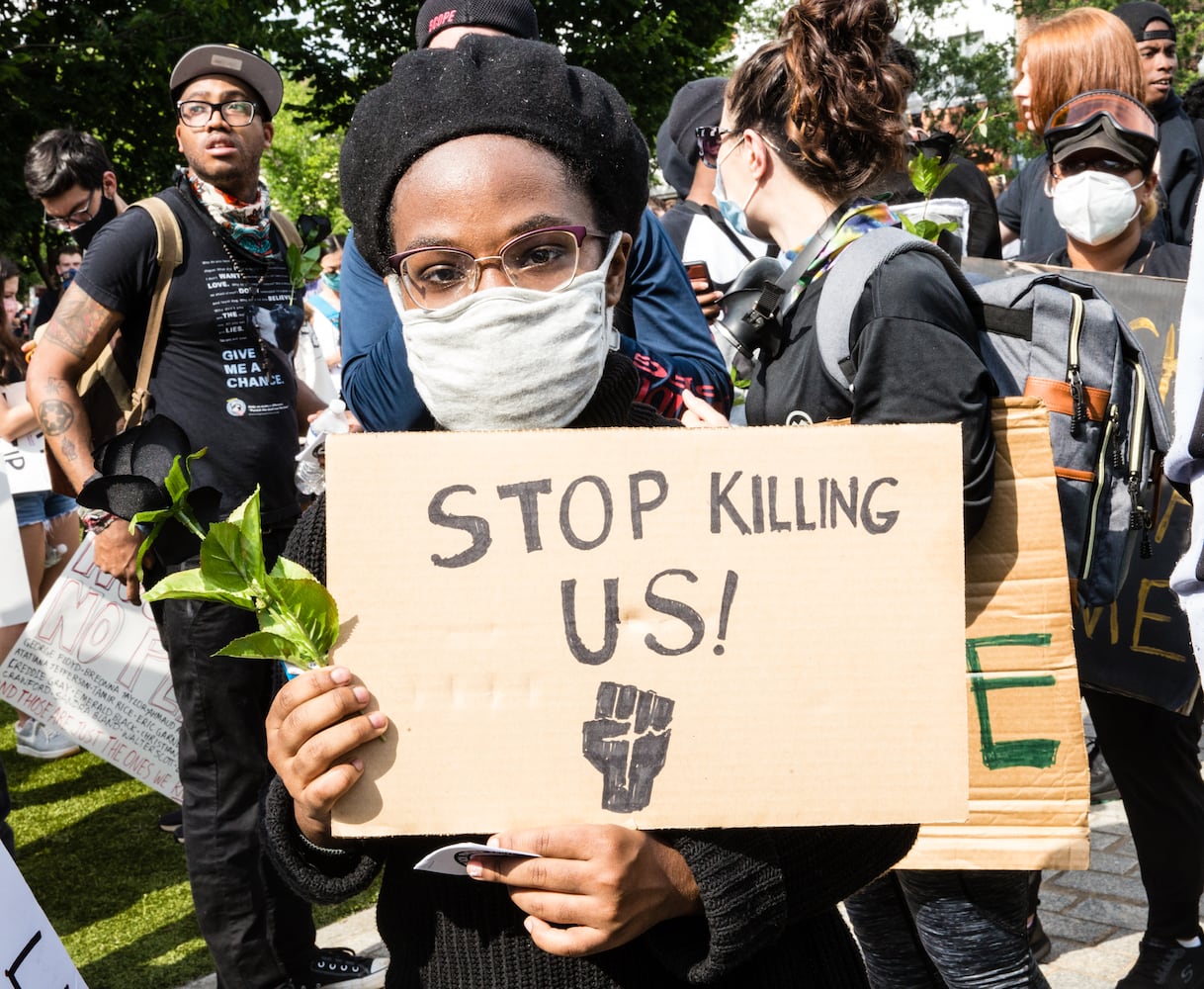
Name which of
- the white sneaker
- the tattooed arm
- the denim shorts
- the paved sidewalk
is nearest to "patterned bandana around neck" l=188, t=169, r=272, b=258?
the tattooed arm

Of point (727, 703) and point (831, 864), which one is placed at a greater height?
point (727, 703)

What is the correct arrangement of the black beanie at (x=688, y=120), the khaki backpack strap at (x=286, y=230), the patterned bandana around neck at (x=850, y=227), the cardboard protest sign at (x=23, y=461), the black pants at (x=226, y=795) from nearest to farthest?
1. the patterned bandana around neck at (x=850, y=227)
2. the black pants at (x=226, y=795)
3. the khaki backpack strap at (x=286, y=230)
4. the black beanie at (x=688, y=120)
5. the cardboard protest sign at (x=23, y=461)

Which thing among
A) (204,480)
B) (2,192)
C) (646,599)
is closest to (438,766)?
(646,599)

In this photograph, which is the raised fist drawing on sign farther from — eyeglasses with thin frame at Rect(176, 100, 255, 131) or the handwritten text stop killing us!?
eyeglasses with thin frame at Rect(176, 100, 255, 131)

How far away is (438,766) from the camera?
1422 mm

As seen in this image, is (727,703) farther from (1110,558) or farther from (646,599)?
(1110,558)

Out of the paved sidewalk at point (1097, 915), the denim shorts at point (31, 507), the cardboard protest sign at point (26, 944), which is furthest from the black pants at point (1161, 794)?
the denim shorts at point (31, 507)

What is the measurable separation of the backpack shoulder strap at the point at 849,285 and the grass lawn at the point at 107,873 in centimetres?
297

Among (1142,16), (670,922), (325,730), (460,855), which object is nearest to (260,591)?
(325,730)

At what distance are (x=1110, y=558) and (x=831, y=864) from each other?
1490mm

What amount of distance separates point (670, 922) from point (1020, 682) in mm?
1102

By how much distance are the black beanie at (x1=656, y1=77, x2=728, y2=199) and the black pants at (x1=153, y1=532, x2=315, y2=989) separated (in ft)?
8.44

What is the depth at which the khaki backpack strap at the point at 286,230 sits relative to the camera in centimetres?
425

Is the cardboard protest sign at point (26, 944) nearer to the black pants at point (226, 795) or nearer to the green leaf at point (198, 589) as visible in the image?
the green leaf at point (198, 589)
